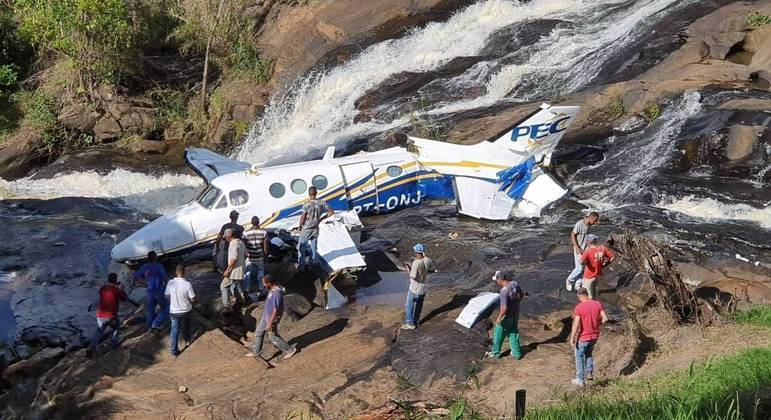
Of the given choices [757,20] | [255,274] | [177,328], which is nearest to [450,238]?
[255,274]

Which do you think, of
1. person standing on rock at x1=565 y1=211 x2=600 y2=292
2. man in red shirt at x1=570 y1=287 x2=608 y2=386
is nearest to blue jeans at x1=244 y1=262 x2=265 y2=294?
person standing on rock at x1=565 y1=211 x2=600 y2=292

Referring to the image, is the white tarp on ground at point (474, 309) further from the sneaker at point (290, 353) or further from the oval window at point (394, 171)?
the oval window at point (394, 171)

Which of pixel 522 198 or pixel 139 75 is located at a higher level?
pixel 139 75

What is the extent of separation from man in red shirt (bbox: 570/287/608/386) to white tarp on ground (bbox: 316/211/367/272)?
5312 mm

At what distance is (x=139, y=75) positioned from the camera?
32844 millimetres

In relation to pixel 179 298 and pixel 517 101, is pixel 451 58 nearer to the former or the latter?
pixel 517 101

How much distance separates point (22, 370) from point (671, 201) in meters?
14.6

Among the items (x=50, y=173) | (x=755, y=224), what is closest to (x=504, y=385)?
(x=755, y=224)

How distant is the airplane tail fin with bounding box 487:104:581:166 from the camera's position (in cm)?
1969

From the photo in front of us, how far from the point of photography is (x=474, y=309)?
12891mm

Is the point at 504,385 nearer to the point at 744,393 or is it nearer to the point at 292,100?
the point at 744,393

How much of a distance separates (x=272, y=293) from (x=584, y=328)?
4756 mm

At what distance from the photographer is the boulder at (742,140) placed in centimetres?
1984

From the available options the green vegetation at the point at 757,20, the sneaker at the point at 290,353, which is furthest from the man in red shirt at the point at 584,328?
the green vegetation at the point at 757,20
